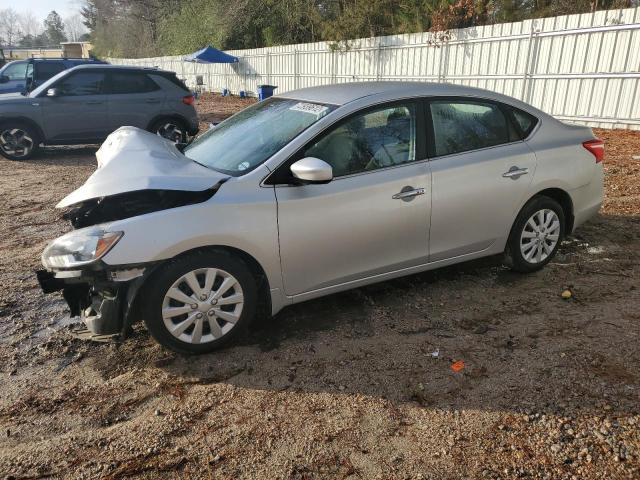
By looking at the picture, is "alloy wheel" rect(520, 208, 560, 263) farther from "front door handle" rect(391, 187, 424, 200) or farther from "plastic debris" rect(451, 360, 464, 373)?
"plastic debris" rect(451, 360, 464, 373)

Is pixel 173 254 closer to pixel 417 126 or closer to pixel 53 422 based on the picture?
pixel 53 422

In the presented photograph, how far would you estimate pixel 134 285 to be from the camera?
9.88 ft

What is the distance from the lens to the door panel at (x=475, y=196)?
3.80m

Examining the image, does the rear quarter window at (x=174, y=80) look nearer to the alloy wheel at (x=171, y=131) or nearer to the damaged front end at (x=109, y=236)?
the alloy wheel at (x=171, y=131)

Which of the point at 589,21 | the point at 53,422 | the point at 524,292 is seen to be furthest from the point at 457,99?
the point at 589,21

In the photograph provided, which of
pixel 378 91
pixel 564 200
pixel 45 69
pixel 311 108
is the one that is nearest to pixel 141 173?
pixel 311 108

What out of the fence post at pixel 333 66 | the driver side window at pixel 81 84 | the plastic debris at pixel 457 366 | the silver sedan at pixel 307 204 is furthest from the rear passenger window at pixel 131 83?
the fence post at pixel 333 66

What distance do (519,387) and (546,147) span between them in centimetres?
225

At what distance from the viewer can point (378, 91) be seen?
12.5 ft

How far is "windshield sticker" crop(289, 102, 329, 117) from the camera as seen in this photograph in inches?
143

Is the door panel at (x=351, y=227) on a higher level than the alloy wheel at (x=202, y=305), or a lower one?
higher

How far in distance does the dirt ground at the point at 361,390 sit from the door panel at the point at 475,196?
0.49 m

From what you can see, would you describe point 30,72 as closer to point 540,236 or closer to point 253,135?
point 253,135

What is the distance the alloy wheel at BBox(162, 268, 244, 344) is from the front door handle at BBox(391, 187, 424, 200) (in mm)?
1290
